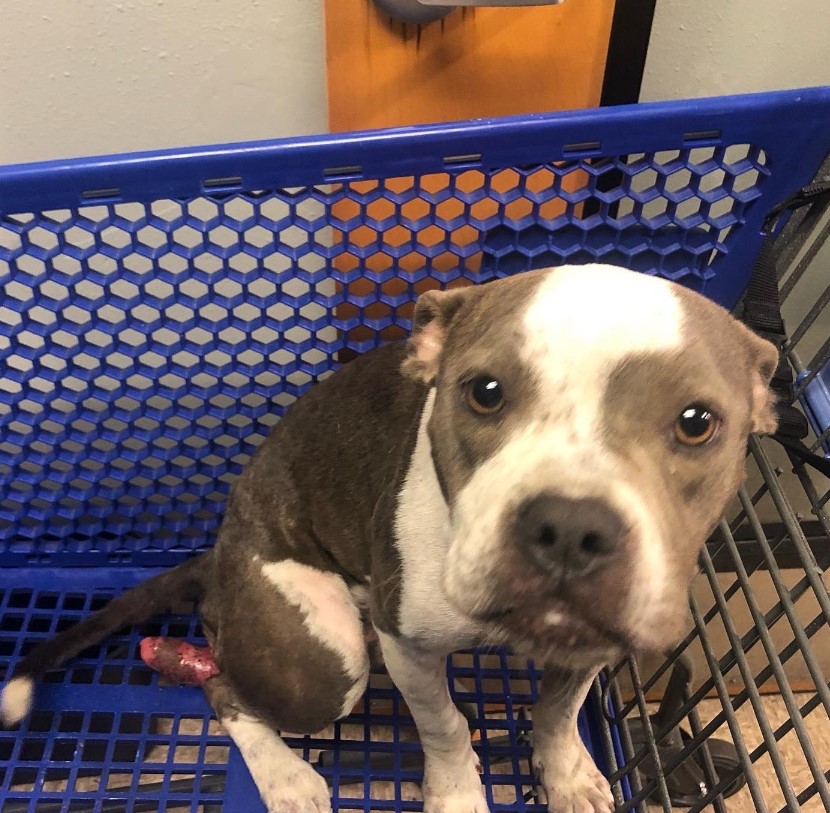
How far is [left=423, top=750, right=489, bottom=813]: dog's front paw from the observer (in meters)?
1.25

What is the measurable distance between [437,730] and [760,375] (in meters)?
0.66

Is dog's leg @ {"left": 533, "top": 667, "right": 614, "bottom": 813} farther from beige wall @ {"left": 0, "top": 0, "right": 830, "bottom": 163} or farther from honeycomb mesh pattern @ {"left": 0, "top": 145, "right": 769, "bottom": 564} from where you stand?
beige wall @ {"left": 0, "top": 0, "right": 830, "bottom": 163}

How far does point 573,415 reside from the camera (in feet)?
2.60

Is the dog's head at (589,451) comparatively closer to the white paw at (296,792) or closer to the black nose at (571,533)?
the black nose at (571,533)

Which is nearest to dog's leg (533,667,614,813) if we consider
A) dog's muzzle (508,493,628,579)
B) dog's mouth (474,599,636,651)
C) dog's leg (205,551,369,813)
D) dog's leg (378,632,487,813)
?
dog's leg (378,632,487,813)

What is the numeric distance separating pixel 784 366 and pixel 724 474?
0.93 feet

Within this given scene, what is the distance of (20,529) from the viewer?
1538mm

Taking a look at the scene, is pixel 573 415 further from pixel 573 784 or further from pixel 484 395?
pixel 573 784

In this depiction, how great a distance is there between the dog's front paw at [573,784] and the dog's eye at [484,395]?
0.67 metres

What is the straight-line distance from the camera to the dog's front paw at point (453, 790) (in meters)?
1.25

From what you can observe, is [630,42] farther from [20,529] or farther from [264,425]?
[20,529]

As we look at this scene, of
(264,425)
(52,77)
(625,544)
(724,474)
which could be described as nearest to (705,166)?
(724,474)

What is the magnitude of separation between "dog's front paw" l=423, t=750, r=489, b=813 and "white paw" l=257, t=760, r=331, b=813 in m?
0.17

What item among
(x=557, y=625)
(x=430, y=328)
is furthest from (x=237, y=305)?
(x=557, y=625)
